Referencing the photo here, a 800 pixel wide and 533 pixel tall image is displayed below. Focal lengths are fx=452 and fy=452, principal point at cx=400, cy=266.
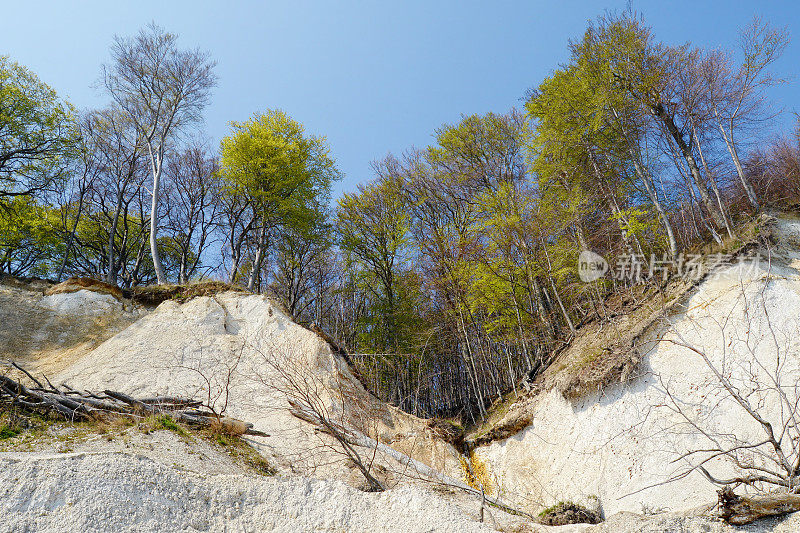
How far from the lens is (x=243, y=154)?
1784 centimetres

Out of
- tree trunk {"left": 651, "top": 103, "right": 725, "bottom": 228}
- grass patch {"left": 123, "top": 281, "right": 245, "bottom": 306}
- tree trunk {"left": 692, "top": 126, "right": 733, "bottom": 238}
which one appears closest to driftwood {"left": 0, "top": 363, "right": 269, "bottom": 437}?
grass patch {"left": 123, "top": 281, "right": 245, "bottom": 306}

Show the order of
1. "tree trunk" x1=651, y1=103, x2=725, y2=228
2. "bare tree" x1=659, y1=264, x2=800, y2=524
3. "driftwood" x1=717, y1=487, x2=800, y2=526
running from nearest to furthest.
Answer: "driftwood" x1=717, y1=487, x2=800, y2=526, "bare tree" x1=659, y1=264, x2=800, y2=524, "tree trunk" x1=651, y1=103, x2=725, y2=228

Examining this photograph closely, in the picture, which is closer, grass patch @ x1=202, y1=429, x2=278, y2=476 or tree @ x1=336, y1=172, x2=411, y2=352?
grass patch @ x1=202, y1=429, x2=278, y2=476

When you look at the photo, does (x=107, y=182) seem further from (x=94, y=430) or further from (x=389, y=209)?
(x=94, y=430)

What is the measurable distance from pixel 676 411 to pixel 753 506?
4.87 m

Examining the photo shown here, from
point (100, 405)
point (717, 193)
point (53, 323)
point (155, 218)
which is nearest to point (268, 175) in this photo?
point (155, 218)

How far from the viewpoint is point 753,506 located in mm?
3793

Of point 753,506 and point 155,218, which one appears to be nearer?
point 753,506

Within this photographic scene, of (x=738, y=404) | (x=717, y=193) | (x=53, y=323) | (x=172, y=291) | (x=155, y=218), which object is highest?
(x=155, y=218)

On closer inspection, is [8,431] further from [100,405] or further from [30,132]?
[30,132]

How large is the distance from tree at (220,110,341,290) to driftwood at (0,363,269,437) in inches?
392

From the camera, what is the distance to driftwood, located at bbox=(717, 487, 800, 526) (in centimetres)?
369

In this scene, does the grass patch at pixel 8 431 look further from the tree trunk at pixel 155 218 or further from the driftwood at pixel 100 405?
the tree trunk at pixel 155 218

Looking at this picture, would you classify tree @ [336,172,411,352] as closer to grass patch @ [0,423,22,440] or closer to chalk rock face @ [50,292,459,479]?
chalk rock face @ [50,292,459,479]
